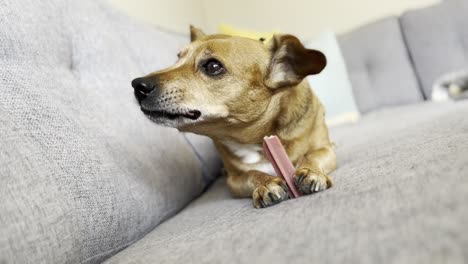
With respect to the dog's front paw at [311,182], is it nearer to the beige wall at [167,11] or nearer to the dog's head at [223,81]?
the dog's head at [223,81]

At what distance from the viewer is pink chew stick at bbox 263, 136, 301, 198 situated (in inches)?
40.4

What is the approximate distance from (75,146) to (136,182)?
0.68ft

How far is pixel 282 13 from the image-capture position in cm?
365

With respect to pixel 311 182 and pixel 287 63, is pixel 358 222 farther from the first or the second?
pixel 287 63

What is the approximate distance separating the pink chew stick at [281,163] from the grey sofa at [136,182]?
104mm

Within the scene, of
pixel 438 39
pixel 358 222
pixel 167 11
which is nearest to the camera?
pixel 358 222

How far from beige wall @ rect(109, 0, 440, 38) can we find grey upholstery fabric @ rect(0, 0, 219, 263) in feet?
5.48

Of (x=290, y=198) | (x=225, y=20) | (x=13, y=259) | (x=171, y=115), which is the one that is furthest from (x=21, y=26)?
(x=225, y=20)

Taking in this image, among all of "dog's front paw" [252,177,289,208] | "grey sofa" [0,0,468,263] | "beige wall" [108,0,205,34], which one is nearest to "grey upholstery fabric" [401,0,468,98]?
"grey sofa" [0,0,468,263]

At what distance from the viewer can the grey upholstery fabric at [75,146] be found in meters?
0.75

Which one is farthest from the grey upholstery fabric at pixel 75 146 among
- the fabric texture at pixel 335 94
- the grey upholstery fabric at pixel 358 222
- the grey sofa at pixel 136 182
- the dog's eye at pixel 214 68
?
the fabric texture at pixel 335 94

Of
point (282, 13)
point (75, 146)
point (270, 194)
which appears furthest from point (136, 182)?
point (282, 13)

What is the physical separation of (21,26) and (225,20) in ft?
9.67

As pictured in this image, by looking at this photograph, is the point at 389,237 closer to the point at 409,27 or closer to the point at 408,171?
the point at 408,171
